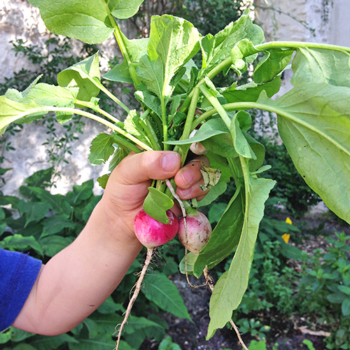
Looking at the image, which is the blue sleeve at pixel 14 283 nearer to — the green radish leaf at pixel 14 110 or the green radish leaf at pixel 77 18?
the green radish leaf at pixel 14 110

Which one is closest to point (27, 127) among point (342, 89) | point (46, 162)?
point (46, 162)

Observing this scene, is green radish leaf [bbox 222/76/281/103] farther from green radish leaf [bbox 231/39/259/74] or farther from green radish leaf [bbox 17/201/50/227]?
green radish leaf [bbox 17/201/50/227]

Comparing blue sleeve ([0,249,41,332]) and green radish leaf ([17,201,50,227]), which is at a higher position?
blue sleeve ([0,249,41,332])

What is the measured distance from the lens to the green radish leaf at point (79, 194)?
6.61 ft

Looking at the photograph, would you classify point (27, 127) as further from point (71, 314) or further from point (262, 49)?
point (262, 49)

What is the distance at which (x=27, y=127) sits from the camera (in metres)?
2.17

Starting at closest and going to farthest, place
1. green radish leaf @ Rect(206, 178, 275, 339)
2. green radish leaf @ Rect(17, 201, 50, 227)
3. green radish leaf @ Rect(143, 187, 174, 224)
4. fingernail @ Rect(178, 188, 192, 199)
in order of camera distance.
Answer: green radish leaf @ Rect(206, 178, 275, 339)
green radish leaf @ Rect(143, 187, 174, 224)
fingernail @ Rect(178, 188, 192, 199)
green radish leaf @ Rect(17, 201, 50, 227)

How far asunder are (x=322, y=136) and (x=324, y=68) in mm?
130

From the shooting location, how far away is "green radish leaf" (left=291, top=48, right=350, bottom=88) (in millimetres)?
503

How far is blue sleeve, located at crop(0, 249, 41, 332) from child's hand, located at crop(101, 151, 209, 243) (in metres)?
0.37

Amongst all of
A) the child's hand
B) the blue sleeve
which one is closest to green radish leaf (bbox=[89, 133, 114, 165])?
the child's hand

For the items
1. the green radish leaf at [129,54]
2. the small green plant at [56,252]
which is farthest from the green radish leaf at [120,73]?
the small green plant at [56,252]

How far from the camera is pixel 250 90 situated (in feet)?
1.93

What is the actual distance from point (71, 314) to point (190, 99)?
0.71 m
